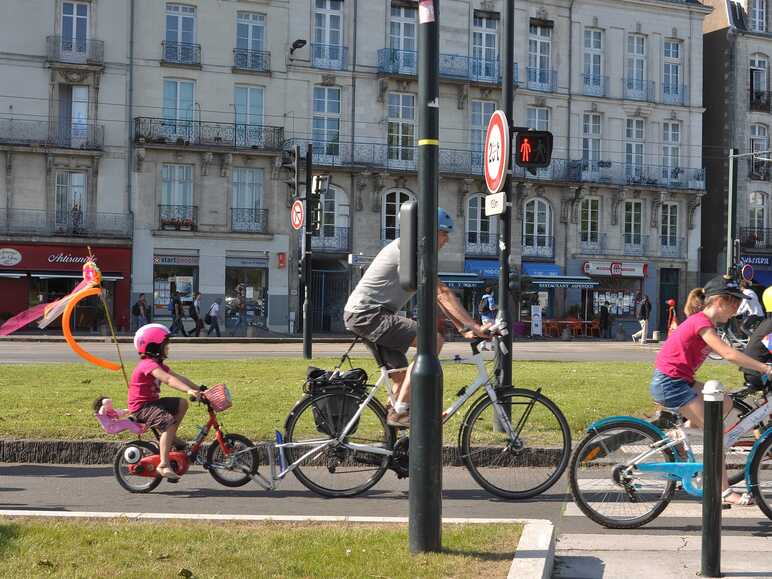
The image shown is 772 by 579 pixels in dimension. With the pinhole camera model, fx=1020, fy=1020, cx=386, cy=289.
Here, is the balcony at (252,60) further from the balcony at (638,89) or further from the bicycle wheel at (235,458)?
the bicycle wheel at (235,458)

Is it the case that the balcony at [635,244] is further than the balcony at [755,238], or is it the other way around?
the balcony at [755,238]

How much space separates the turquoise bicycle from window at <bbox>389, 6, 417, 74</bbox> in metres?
36.6

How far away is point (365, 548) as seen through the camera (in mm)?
5270

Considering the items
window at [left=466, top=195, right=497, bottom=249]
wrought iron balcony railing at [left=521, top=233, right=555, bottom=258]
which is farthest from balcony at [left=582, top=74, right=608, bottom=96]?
window at [left=466, top=195, right=497, bottom=249]

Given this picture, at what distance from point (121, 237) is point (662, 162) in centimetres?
2437

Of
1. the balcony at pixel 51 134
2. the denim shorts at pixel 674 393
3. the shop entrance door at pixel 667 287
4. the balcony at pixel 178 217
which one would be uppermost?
the balcony at pixel 51 134

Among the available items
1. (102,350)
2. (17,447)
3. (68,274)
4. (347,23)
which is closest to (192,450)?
(17,447)

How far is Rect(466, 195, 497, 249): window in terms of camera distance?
43.1 m

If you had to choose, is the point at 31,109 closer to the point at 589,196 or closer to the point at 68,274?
the point at 68,274

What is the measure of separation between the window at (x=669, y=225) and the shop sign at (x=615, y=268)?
1.91 metres

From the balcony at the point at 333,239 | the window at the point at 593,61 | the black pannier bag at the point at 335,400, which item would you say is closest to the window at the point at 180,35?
the balcony at the point at 333,239

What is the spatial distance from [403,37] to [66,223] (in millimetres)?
15615

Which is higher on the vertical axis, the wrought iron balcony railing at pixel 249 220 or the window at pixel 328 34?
the window at pixel 328 34

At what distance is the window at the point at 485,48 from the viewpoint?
142ft
